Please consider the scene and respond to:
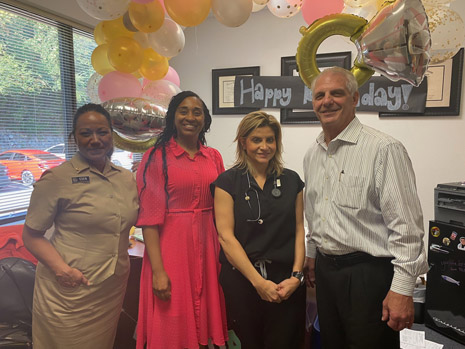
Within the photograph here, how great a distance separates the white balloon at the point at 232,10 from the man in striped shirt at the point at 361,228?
69 cm

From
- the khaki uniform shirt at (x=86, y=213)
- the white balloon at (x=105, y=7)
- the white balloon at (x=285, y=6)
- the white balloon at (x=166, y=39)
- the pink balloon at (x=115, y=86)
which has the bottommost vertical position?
the khaki uniform shirt at (x=86, y=213)

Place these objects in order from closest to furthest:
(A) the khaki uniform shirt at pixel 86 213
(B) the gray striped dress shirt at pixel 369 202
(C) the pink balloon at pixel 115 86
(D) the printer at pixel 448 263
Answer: (B) the gray striped dress shirt at pixel 369 202 < (A) the khaki uniform shirt at pixel 86 213 < (C) the pink balloon at pixel 115 86 < (D) the printer at pixel 448 263

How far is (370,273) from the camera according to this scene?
113cm

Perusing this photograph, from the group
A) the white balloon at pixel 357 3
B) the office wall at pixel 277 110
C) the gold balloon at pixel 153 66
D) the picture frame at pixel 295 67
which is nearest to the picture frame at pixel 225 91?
the office wall at pixel 277 110

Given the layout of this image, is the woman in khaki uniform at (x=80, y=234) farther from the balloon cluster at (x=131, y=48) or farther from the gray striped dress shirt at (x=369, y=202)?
the gray striped dress shirt at (x=369, y=202)

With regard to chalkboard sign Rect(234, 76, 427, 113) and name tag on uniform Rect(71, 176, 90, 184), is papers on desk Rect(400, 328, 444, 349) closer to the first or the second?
chalkboard sign Rect(234, 76, 427, 113)

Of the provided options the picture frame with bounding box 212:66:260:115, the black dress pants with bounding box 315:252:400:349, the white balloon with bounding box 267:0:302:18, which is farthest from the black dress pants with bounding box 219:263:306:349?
the picture frame with bounding box 212:66:260:115

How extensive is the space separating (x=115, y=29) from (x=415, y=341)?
2.43m

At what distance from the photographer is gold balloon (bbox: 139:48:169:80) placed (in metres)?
1.86

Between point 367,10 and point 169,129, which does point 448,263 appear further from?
point 169,129

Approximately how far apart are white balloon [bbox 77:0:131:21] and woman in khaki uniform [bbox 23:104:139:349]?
0.56 m

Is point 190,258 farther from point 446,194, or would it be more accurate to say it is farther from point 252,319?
point 446,194

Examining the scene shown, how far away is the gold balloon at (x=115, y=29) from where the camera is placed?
1725 mm

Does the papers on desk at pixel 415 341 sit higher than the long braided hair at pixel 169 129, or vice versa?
the long braided hair at pixel 169 129
